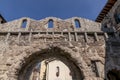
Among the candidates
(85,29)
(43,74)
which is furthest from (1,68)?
(43,74)

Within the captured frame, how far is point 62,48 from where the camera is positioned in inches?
293

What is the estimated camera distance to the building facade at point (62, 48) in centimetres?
699

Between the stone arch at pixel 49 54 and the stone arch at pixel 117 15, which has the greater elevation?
the stone arch at pixel 117 15

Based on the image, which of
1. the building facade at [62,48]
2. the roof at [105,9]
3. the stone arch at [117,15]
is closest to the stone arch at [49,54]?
the building facade at [62,48]

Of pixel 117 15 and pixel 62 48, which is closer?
pixel 62 48

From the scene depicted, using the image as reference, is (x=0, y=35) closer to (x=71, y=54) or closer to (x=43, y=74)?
(x=71, y=54)

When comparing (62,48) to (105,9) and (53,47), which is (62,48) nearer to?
(53,47)

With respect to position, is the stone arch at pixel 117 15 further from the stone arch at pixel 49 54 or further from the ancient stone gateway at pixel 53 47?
the stone arch at pixel 49 54

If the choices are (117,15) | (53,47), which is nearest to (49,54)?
(53,47)

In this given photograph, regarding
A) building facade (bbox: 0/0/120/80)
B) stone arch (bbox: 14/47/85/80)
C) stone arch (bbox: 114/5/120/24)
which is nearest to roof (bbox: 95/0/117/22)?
stone arch (bbox: 114/5/120/24)

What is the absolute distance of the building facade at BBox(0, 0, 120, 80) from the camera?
6.99 meters

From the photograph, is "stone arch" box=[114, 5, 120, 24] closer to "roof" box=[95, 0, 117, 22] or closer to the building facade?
"roof" box=[95, 0, 117, 22]

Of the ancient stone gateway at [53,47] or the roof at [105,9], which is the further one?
the roof at [105,9]

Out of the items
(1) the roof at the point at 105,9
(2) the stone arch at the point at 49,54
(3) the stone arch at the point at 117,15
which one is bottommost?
(2) the stone arch at the point at 49,54
